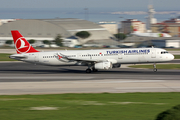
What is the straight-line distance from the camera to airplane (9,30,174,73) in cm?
3816

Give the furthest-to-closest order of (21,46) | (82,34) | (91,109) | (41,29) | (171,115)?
1. (41,29)
2. (82,34)
3. (21,46)
4. (91,109)
5. (171,115)

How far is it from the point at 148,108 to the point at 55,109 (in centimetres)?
566

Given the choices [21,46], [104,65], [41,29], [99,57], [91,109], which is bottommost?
[91,109]

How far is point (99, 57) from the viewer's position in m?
38.6

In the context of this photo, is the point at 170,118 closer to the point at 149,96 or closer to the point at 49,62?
the point at 149,96

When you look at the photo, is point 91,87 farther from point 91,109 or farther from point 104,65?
point 104,65

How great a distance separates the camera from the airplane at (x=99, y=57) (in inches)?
1502

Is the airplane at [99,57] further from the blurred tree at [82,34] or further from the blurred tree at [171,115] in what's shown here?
the blurred tree at [82,34]

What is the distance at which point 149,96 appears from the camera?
2112 centimetres

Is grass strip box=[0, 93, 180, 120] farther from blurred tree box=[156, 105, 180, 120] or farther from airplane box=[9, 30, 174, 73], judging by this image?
airplane box=[9, 30, 174, 73]

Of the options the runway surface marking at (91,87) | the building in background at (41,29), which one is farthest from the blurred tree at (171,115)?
the building in background at (41,29)

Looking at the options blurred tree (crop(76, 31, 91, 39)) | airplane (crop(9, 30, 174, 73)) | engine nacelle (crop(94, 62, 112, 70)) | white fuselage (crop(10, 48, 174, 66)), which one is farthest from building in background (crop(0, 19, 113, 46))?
engine nacelle (crop(94, 62, 112, 70))

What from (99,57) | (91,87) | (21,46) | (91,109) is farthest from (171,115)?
(21,46)

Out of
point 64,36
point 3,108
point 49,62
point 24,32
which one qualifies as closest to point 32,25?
point 24,32
